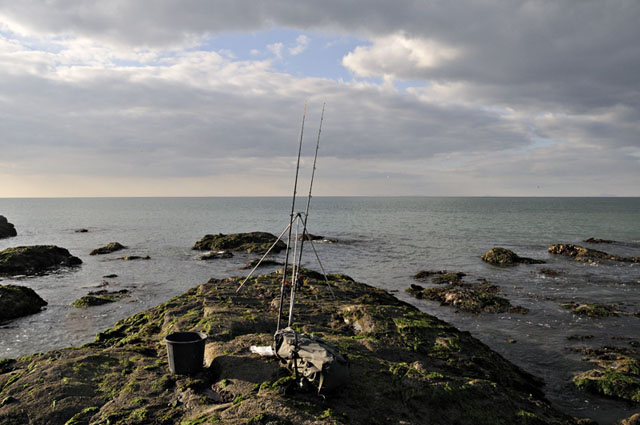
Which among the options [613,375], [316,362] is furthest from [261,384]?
[613,375]

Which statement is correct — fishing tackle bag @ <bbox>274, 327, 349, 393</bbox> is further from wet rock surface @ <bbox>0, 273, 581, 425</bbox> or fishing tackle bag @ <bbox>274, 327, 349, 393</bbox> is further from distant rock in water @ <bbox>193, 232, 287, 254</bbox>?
distant rock in water @ <bbox>193, 232, 287, 254</bbox>

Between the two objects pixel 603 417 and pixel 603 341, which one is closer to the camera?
pixel 603 417

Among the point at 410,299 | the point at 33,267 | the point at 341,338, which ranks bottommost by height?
the point at 33,267

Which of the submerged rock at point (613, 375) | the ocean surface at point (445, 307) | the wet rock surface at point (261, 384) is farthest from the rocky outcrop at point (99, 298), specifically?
the submerged rock at point (613, 375)

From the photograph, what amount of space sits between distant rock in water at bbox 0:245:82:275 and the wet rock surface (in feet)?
73.1

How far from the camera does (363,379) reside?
6969mm

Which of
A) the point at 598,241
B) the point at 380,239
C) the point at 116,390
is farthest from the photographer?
the point at 380,239

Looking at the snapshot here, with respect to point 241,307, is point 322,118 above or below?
above

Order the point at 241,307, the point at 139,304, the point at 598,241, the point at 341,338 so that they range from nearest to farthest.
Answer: the point at 341,338 → the point at 241,307 → the point at 139,304 → the point at 598,241

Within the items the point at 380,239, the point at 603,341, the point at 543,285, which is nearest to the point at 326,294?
the point at 603,341

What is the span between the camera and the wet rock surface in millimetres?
6066

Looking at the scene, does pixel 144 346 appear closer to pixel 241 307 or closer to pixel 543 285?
pixel 241 307

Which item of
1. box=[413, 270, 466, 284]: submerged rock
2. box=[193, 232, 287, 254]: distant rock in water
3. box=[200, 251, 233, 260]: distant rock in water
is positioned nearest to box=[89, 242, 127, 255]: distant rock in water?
box=[193, 232, 287, 254]: distant rock in water

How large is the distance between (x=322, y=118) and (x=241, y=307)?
723cm
